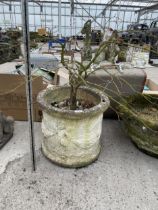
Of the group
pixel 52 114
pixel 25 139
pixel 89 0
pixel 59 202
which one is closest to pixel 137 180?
pixel 59 202

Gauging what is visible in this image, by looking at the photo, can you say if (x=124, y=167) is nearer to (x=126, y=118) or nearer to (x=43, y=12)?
(x=126, y=118)

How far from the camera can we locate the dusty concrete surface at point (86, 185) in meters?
1.19

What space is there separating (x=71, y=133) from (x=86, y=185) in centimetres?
36

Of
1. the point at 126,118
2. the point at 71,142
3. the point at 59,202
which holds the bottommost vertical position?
the point at 59,202

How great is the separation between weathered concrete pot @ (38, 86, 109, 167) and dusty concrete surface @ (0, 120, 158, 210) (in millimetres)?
87

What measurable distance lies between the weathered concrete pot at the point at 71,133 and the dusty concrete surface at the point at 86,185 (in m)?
0.09

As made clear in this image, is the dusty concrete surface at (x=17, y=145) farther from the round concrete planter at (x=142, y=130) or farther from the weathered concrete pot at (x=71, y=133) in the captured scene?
the round concrete planter at (x=142, y=130)

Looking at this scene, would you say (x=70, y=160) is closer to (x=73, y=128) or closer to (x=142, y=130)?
(x=73, y=128)

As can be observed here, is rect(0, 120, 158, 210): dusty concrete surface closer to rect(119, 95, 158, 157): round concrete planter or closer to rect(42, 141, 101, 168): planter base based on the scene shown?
rect(42, 141, 101, 168): planter base

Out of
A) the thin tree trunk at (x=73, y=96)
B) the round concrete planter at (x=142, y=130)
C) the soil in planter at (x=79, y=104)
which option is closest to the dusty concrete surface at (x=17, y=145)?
the soil in planter at (x=79, y=104)

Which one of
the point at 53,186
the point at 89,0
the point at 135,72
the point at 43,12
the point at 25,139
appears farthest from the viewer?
the point at 43,12

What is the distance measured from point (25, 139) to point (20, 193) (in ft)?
1.94

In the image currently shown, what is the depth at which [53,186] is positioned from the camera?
1.30 metres

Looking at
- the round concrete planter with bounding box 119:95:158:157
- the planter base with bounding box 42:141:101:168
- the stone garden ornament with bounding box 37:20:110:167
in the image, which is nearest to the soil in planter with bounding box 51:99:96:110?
the stone garden ornament with bounding box 37:20:110:167
